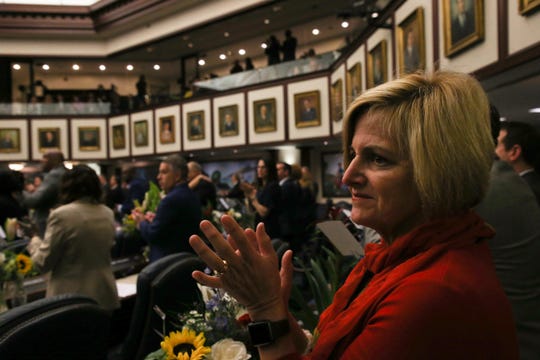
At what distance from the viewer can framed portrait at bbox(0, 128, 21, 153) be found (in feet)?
51.8

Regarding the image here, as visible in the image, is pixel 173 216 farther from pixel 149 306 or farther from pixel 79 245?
pixel 149 306

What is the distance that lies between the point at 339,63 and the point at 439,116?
881 cm

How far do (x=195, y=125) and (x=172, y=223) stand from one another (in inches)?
403

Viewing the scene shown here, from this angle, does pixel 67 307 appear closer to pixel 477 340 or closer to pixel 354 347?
pixel 354 347

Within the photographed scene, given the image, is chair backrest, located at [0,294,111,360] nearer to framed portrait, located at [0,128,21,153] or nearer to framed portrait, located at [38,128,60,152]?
framed portrait, located at [38,128,60,152]

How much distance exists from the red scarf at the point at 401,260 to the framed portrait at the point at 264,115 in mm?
10833

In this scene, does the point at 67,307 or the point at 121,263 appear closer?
the point at 67,307

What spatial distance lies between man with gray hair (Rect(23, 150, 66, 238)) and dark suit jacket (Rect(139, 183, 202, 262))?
4.86ft

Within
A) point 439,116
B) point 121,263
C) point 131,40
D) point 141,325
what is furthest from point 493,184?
point 131,40

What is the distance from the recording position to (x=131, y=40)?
53.0 feet

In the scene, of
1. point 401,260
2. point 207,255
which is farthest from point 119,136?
point 401,260

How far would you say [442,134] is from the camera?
0.98 metres

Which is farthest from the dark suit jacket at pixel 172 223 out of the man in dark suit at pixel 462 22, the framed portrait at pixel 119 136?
the framed portrait at pixel 119 136

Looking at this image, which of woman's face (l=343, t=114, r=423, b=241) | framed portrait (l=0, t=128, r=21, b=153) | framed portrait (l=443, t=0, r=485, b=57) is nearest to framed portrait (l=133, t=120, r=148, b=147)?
framed portrait (l=0, t=128, r=21, b=153)
